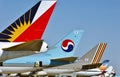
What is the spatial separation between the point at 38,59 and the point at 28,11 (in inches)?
590

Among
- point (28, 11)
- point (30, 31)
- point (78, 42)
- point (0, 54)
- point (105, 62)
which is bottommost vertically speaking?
point (0, 54)

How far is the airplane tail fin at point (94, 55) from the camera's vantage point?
47.7 metres

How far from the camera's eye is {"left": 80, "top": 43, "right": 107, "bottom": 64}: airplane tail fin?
47.7 meters

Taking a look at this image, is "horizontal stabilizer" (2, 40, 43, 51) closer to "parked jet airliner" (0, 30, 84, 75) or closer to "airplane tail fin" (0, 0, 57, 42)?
"airplane tail fin" (0, 0, 57, 42)

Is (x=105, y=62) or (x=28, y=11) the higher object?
(x=105, y=62)

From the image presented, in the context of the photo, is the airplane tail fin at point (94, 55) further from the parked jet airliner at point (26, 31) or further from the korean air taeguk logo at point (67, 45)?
the parked jet airliner at point (26, 31)

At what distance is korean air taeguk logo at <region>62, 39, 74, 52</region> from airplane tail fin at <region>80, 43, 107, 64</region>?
8.31m

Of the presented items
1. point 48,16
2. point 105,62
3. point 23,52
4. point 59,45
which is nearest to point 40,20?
point 48,16

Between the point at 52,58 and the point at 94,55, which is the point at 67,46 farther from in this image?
the point at 94,55

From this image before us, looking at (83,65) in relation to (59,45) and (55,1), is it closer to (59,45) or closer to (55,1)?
(59,45)

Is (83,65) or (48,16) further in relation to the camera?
(83,65)

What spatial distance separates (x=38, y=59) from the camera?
35.9 metres

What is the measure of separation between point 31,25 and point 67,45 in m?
18.3

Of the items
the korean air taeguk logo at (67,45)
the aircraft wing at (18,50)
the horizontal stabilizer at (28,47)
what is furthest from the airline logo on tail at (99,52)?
the horizontal stabilizer at (28,47)
